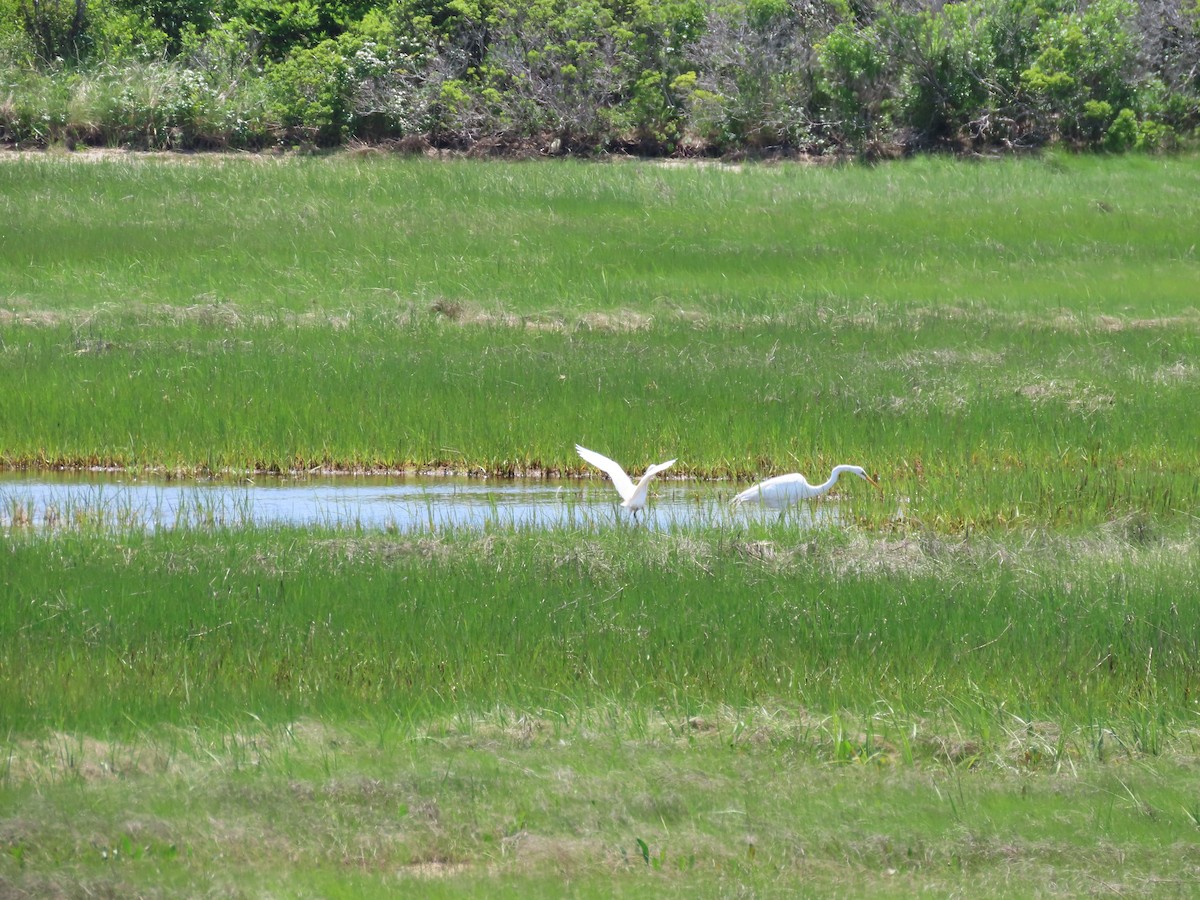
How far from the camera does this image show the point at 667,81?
34.5 metres

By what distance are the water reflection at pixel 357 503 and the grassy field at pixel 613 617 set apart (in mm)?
433

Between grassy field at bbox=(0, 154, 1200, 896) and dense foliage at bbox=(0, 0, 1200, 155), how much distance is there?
12.2m

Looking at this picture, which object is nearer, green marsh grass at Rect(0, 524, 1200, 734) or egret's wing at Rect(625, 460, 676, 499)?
green marsh grass at Rect(0, 524, 1200, 734)

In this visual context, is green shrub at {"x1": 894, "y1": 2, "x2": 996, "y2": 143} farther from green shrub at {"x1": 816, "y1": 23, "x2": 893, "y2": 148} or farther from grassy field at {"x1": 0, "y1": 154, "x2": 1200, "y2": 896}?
grassy field at {"x1": 0, "y1": 154, "x2": 1200, "y2": 896}

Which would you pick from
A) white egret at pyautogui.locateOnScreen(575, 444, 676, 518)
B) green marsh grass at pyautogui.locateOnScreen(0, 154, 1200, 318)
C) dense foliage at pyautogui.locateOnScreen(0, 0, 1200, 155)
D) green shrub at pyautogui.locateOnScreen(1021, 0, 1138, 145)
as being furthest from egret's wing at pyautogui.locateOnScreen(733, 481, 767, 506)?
green shrub at pyautogui.locateOnScreen(1021, 0, 1138, 145)

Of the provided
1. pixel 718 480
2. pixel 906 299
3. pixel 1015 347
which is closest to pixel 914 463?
pixel 718 480

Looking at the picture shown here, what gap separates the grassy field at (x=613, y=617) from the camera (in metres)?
5.97

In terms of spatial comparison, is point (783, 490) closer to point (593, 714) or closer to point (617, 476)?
point (617, 476)

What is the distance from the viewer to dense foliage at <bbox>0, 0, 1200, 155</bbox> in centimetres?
3300

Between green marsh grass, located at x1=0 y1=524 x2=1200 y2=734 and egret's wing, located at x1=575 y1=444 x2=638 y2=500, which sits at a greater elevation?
green marsh grass, located at x1=0 y1=524 x2=1200 y2=734

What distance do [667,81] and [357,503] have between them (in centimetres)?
2299

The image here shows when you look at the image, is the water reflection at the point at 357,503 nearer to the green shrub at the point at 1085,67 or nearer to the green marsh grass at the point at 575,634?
the green marsh grass at the point at 575,634

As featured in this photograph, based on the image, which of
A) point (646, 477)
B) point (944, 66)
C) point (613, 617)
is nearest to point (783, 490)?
point (646, 477)

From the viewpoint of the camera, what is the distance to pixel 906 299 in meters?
23.0
